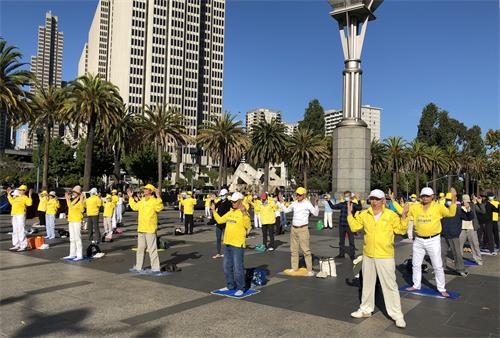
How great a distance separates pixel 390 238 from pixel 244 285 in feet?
10.0

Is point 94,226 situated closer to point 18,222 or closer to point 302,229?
point 18,222

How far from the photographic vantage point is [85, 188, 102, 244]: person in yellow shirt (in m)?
13.2

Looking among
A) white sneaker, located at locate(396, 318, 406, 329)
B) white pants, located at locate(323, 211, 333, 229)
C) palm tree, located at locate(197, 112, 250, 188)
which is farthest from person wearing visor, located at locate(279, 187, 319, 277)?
palm tree, located at locate(197, 112, 250, 188)

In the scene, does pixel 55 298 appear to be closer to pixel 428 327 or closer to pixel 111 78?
pixel 428 327

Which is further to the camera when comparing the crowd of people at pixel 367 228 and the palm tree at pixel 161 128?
the palm tree at pixel 161 128

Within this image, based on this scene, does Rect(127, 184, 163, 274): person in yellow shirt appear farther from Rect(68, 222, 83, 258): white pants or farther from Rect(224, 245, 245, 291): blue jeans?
Rect(68, 222, 83, 258): white pants

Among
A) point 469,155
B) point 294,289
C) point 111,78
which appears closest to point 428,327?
point 294,289

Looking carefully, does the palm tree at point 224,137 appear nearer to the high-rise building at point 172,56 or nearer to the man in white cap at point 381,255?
the man in white cap at point 381,255

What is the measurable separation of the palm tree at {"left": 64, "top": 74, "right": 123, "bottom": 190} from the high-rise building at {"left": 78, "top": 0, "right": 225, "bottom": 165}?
91.0 m

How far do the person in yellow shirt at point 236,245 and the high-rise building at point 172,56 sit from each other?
119m

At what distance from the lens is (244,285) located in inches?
301

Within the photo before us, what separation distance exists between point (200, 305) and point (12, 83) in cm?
2907

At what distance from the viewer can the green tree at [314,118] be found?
7731 cm

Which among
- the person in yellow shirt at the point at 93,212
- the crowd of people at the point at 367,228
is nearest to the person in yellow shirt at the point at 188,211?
the crowd of people at the point at 367,228
